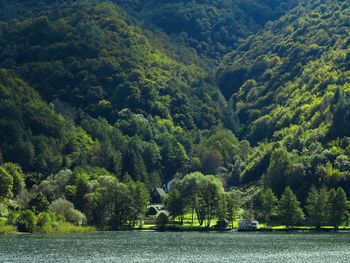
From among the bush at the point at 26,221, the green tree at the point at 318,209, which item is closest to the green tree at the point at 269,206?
the green tree at the point at 318,209

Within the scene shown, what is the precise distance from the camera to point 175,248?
114m

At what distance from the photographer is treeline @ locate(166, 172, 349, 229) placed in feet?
511

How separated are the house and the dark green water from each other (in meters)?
21.3

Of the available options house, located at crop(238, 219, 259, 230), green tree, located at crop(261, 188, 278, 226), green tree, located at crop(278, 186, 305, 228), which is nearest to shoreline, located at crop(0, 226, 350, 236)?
house, located at crop(238, 219, 259, 230)

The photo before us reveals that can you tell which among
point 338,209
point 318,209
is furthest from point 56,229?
point 338,209

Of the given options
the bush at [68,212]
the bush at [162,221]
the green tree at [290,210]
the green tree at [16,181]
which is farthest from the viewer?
the green tree at [16,181]

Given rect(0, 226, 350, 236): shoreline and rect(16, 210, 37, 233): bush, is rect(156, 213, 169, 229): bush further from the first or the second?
rect(16, 210, 37, 233): bush

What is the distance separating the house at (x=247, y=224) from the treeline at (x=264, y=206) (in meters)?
2.71

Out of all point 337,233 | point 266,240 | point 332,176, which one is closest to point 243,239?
point 266,240

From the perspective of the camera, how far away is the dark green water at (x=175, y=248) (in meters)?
96.8

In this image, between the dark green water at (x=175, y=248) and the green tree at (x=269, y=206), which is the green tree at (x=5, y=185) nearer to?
the dark green water at (x=175, y=248)

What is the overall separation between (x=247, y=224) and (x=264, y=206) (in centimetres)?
500

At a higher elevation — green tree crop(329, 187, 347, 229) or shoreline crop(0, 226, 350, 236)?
green tree crop(329, 187, 347, 229)

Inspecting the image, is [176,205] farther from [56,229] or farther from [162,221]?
[56,229]
